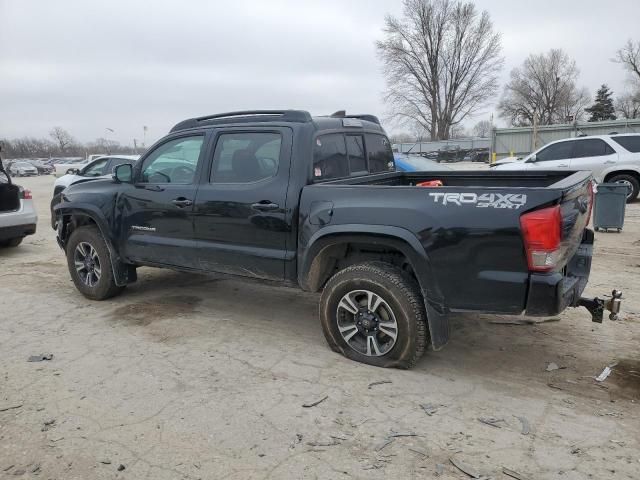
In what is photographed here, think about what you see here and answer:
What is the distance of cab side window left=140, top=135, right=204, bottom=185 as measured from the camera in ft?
15.9

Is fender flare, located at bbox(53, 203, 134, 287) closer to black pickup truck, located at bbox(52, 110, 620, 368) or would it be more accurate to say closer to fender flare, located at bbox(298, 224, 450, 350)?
black pickup truck, located at bbox(52, 110, 620, 368)

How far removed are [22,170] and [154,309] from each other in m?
47.6

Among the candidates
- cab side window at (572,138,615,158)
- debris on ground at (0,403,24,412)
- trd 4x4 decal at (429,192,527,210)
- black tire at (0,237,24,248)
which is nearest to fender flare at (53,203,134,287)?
debris on ground at (0,403,24,412)

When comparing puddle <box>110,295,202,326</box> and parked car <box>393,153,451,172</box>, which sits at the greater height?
parked car <box>393,153,451,172</box>

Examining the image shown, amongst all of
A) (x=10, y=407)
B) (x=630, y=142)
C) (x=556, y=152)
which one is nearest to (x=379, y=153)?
(x=10, y=407)

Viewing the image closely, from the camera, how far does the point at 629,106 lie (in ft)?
208

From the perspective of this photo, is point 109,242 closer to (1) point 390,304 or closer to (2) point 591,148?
(1) point 390,304

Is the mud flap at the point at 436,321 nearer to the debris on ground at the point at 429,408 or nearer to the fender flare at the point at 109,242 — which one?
the debris on ground at the point at 429,408

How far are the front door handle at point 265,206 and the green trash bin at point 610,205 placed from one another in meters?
7.29

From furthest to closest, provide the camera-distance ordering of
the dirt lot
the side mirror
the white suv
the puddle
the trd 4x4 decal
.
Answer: the white suv, the side mirror, the puddle, the trd 4x4 decal, the dirt lot

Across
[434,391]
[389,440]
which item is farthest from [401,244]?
[389,440]

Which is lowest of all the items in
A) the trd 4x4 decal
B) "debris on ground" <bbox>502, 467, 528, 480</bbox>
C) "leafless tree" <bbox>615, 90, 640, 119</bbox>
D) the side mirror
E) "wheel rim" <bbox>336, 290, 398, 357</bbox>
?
"debris on ground" <bbox>502, 467, 528, 480</bbox>

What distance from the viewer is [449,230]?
3348 millimetres

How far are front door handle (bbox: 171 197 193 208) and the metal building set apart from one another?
23512mm
